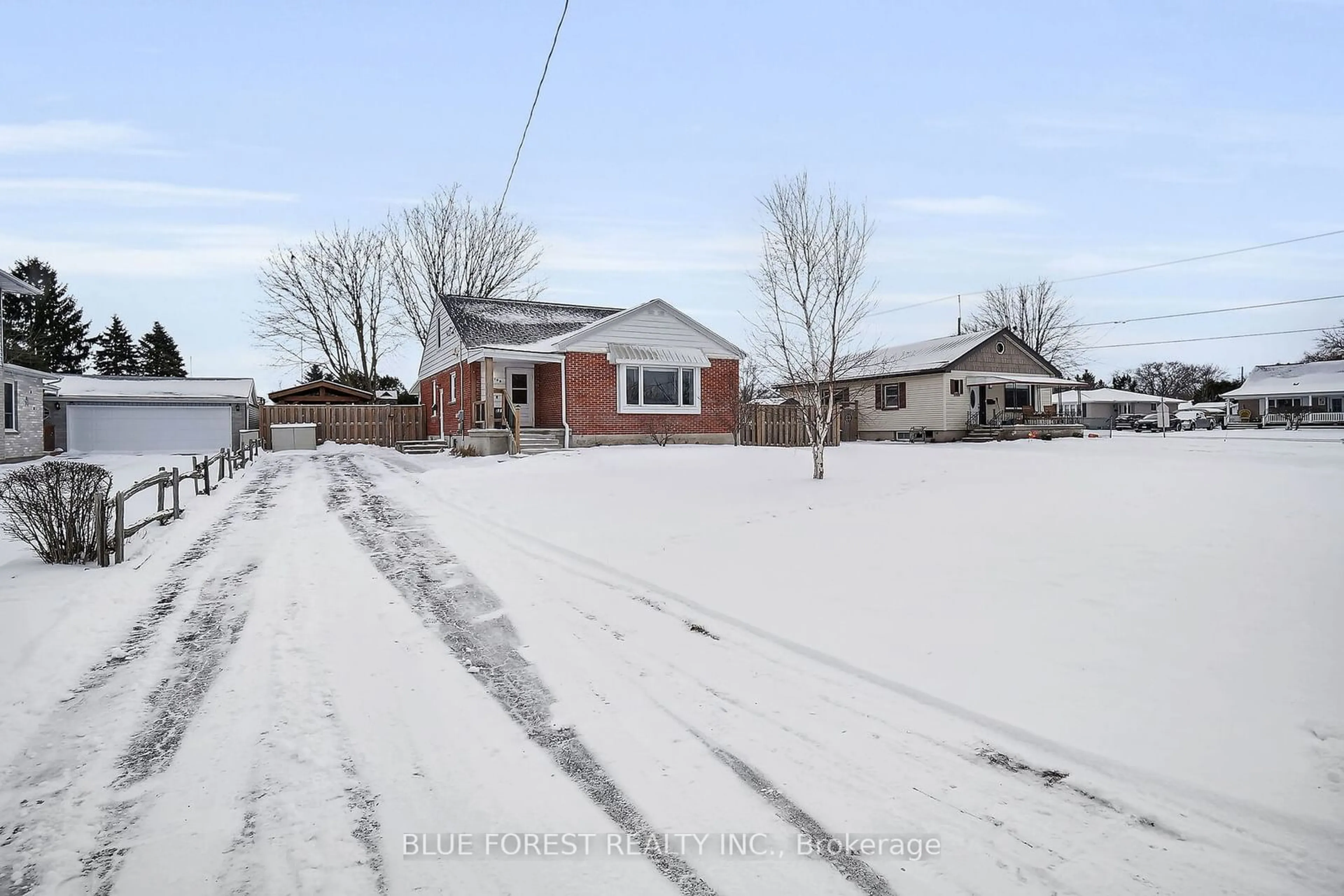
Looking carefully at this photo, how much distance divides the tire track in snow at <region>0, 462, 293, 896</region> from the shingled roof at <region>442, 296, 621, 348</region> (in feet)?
58.5

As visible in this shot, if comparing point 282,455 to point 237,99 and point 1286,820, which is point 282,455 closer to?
point 237,99

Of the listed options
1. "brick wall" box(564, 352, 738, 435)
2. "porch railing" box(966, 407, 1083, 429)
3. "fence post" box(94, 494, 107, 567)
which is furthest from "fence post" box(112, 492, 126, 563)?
"porch railing" box(966, 407, 1083, 429)

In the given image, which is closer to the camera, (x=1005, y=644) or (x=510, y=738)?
(x=510, y=738)

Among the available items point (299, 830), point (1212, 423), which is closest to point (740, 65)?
point (299, 830)

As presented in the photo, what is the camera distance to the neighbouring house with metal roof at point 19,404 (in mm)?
20594

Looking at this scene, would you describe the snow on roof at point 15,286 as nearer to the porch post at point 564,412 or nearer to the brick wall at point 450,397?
the brick wall at point 450,397

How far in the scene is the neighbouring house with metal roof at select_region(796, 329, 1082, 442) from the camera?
32.2m

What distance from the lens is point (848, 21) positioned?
1201 cm

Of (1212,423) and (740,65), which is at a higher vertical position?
(740,65)

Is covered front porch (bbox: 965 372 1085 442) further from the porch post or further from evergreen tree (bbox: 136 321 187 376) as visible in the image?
evergreen tree (bbox: 136 321 187 376)

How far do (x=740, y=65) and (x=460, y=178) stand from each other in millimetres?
35156

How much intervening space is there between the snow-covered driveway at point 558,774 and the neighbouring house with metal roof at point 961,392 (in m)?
26.9

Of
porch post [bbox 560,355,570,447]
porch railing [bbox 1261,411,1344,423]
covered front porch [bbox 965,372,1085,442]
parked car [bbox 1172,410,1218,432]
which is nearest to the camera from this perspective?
porch post [bbox 560,355,570,447]

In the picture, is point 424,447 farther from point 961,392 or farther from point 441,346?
point 961,392
